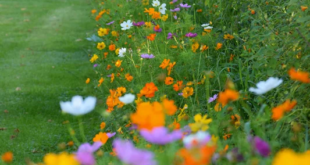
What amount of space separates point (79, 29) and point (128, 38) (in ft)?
11.3

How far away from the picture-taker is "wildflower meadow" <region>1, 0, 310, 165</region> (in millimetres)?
1074

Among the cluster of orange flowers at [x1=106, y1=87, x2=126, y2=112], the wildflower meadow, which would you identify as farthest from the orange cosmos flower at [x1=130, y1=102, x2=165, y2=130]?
the cluster of orange flowers at [x1=106, y1=87, x2=126, y2=112]

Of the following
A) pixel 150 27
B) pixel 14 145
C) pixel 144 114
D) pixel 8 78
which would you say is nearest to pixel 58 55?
pixel 8 78

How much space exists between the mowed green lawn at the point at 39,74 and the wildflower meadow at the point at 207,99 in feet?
0.28

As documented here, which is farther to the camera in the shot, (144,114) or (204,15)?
(204,15)

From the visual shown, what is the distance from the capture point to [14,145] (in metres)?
3.43

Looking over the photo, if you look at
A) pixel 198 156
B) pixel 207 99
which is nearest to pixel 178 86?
pixel 207 99

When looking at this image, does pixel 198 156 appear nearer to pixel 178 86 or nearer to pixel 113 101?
pixel 113 101

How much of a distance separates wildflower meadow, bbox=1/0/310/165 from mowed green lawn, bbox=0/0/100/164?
3.4 inches

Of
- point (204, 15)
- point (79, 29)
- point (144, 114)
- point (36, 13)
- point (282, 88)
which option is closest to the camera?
point (144, 114)

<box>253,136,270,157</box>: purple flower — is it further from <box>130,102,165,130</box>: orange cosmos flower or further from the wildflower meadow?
<box>130,102,165,130</box>: orange cosmos flower

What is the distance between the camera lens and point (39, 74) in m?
5.32

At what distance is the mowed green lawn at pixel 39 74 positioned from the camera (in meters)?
3.57

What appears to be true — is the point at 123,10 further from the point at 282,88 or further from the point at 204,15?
the point at 282,88
